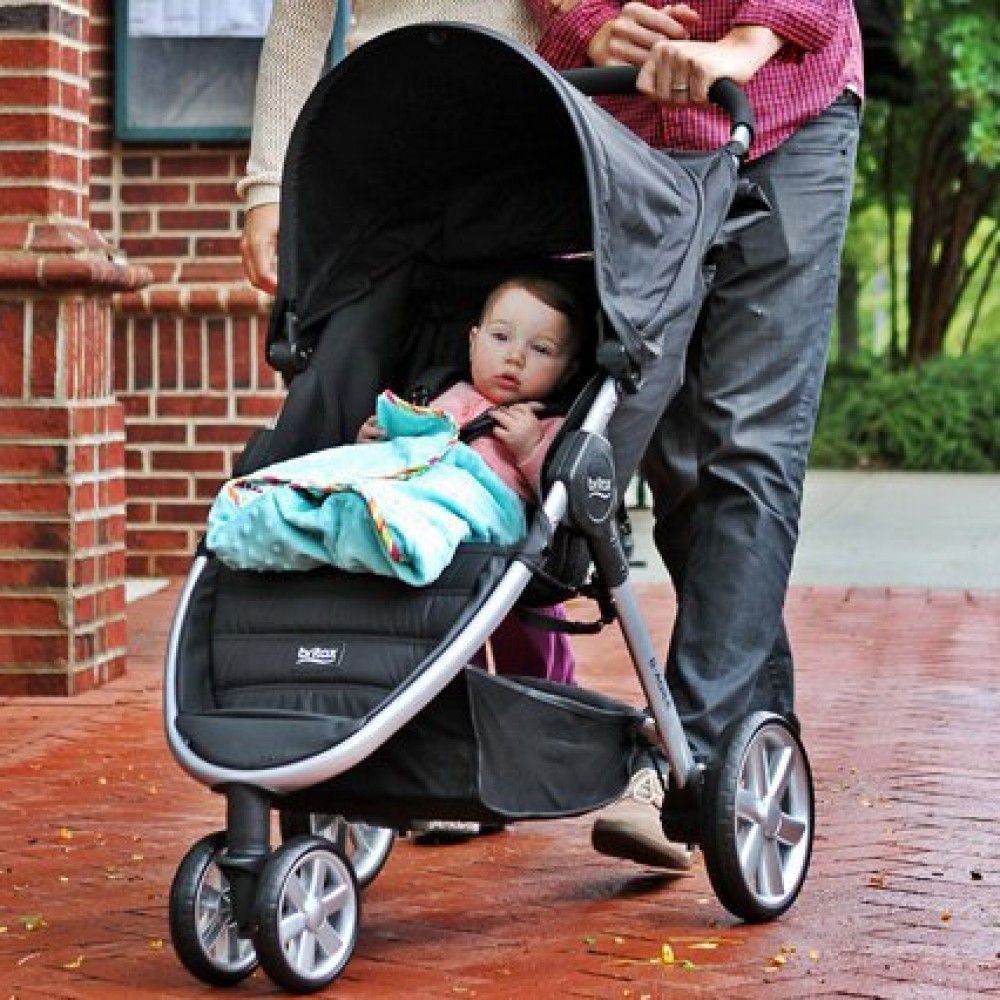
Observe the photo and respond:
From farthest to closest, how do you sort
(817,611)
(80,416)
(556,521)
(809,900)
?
(817,611) < (80,416) < (809,900) < (556,521)

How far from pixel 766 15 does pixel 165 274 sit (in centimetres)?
508

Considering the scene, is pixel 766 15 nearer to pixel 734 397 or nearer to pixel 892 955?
pixel 734 397

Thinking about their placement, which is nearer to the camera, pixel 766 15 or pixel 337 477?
pixel 337 477

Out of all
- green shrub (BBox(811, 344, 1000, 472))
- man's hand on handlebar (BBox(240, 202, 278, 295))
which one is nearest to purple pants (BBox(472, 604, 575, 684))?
man's hand on handlebar (BBox(240, 202, 278, 295))

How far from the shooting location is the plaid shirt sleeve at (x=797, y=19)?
495cm

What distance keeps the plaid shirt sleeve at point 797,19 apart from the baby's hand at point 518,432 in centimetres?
94

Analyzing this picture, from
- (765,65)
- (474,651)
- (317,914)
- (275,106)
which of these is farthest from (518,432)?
(275,106)

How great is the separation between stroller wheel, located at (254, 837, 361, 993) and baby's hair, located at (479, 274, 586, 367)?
0.97 m

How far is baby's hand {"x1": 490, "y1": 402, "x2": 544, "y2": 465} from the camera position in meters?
4.48

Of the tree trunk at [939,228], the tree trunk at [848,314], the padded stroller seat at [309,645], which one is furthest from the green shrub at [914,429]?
the padded stroller seat at [309,645]

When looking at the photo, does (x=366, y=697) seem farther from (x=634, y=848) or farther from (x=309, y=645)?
(x=634, y=848)

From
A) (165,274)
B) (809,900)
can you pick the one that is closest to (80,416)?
(165,274)

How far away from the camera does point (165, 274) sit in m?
9.75

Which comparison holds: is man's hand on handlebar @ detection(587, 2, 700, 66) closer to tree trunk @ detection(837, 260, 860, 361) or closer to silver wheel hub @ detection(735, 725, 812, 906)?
silver wheel hub @ detection(735, 725, 812, 906)
